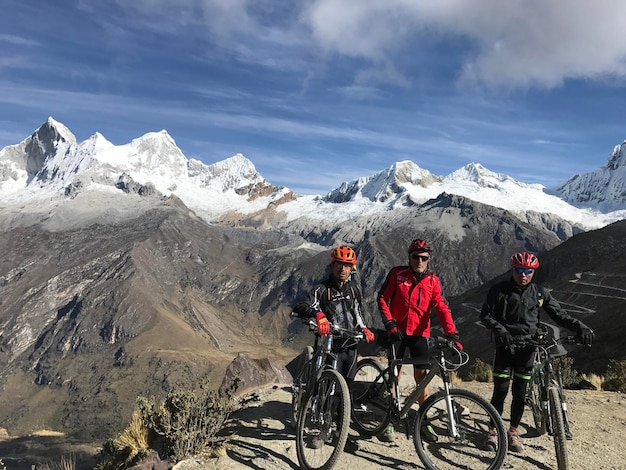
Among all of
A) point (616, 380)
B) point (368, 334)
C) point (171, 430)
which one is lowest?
point (171, 430)

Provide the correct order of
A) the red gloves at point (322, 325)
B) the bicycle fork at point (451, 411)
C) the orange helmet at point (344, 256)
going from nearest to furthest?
the bicycle fork at point (451, 411) < the red gloves at point (322, 325) < the orange helmet at point (344, 256)

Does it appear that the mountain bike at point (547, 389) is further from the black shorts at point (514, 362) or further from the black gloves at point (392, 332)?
the black gloves at point (392, 332)

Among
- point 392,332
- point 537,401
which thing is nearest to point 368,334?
point 392,332

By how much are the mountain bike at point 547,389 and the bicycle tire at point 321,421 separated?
2.94m

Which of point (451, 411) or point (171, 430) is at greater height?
point (451, 411)

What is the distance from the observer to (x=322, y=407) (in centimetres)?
699

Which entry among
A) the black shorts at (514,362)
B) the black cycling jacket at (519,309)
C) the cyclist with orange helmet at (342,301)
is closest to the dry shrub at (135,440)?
the cyclist with orange helmet at (342,301)

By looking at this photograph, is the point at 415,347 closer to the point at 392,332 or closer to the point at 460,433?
the point at 392,332

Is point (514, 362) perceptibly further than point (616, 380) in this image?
No

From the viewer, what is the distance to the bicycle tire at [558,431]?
6.76m

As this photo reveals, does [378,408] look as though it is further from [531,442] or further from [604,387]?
[604,387]

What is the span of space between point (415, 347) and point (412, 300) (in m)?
0.82

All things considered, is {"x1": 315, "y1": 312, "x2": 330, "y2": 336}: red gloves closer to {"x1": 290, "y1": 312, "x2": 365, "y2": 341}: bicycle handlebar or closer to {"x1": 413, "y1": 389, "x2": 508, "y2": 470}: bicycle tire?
{"x1": 290, "y1": 312, "x2": 365, "y2": 341}: bicycle handlebar

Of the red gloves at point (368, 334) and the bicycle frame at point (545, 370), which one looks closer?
the bicycle frame at point (545, 370)
